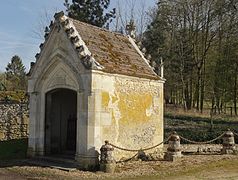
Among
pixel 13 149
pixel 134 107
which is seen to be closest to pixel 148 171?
pixel 134 107

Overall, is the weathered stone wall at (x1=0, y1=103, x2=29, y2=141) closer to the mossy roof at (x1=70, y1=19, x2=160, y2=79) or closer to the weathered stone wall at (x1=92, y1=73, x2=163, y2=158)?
the mossy roof at (x1=70, y1=19, x2=160, y2=79)

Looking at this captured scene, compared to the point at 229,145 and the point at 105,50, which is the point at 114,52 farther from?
the point at 229,145

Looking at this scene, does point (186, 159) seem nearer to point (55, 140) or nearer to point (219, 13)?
point (55, 140)

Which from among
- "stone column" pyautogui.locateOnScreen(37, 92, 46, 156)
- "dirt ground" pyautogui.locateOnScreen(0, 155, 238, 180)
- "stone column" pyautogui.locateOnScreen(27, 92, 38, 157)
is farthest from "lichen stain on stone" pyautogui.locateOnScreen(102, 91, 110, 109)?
"stone column" pyautogui.locateOnScreen(27, 92, 38, 157)

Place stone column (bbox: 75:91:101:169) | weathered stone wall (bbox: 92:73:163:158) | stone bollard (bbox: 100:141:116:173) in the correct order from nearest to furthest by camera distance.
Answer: stone bollard (bbox: 100:141:116:173) → stone column (bbox: 75:91:101:169) → weathered stone wall (bbox: 92:73:163:158)

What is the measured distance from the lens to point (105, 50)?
1524 centimetres

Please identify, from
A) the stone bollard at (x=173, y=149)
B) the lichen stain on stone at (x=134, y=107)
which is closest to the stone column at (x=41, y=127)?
the lichen stain on stone at (x=134, y=107)

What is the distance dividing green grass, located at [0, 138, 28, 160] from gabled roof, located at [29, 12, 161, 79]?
5.46 m

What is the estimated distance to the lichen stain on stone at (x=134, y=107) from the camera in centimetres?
1472

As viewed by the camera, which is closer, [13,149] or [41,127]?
[41,127]

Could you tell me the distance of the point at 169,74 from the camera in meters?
40.9

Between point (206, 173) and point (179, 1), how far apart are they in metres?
30.0

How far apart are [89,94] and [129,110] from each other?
2.25 metres

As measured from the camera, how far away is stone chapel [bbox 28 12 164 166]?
13500 millimetres
